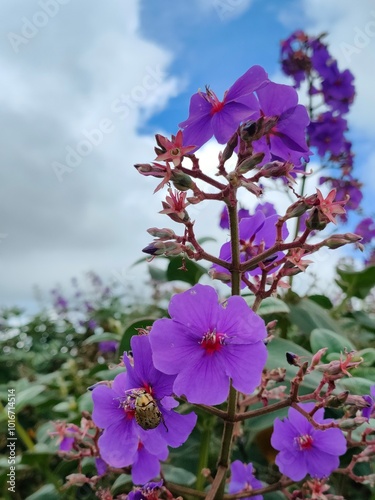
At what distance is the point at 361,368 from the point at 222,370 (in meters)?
0.59

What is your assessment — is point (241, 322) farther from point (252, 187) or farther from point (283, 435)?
point (283, 435)

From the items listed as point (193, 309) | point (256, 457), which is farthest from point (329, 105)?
point (193, 309)

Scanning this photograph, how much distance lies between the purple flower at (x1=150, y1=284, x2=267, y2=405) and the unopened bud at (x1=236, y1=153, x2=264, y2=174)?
5.0 inches

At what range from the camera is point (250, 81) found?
576mm

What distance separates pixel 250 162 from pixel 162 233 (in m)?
0.12

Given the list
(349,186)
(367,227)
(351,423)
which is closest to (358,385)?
(351,423)

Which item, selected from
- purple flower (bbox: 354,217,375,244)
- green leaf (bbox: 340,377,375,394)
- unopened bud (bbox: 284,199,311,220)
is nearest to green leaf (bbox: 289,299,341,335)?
green leaf (bbox: 340,377,375,394)

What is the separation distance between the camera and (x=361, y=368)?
1.06m

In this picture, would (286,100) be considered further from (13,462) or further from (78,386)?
(78,386)

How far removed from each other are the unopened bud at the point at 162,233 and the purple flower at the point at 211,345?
8cm

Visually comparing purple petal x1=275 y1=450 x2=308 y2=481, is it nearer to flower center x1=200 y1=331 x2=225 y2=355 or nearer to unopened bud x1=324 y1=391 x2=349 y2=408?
unopened bud x1=324 y1=391 x2=349 y2=408

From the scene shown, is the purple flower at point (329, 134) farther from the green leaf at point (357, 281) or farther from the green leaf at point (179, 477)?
the green leaf at point (179, 477)

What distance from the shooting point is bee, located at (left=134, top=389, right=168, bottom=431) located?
22.9 inches

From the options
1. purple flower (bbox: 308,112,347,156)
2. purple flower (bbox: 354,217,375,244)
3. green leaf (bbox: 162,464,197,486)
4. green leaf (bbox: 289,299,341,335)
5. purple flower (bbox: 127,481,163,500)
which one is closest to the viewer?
purple flower (bbox: 127,481,163,500)
